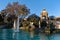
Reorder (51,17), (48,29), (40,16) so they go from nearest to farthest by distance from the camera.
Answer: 1. (48,29)
2. (40,16)
3. (51,17)

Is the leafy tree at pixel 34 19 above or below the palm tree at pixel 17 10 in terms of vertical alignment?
below

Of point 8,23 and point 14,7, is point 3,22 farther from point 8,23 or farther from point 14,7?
point 14,7

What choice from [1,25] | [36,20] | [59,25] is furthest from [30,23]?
[1,25]

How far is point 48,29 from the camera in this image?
27.1 m

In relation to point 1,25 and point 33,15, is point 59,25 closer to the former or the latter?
point 33,15

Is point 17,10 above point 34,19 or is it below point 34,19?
above

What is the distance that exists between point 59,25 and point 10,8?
11.8 m

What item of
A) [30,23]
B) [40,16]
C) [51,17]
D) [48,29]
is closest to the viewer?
[48,29]

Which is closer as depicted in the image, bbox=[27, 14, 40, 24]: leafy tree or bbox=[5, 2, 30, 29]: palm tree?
bbox=[27, 14, 40, 24]: leafy tree

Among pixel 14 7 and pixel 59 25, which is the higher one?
pixel 14 7

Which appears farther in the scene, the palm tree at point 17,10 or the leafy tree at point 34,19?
the palm tree at point 17,10

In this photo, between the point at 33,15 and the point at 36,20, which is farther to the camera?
the point at 33,15

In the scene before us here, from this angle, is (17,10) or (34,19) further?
(17,10)

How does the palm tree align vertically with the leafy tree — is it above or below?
above
